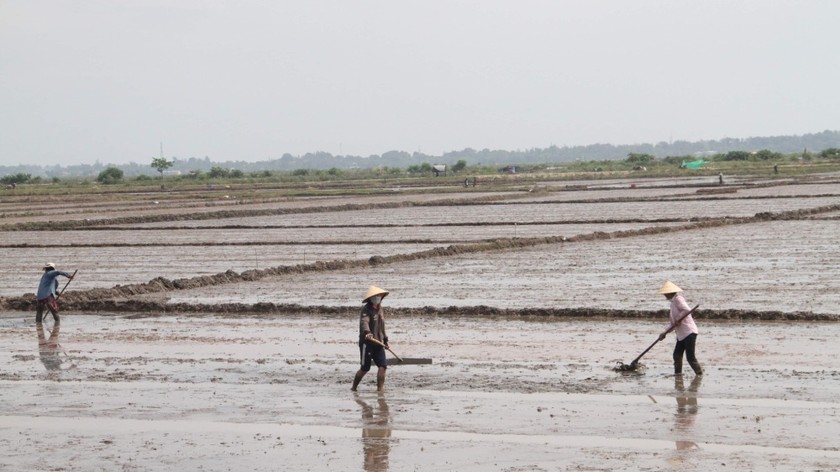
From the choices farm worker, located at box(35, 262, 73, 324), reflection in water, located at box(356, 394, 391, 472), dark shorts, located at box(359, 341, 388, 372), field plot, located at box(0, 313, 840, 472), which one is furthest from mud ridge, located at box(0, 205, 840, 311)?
reflection in water, located at box(356, 394, 391, 472)

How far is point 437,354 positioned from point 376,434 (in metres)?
3.61

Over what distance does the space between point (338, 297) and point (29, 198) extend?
46139mm

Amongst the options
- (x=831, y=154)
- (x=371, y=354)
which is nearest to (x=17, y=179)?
(x=831, y=154)

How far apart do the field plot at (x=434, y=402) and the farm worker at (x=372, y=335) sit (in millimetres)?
225

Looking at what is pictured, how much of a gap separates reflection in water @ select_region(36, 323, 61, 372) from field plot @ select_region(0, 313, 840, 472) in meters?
0.06

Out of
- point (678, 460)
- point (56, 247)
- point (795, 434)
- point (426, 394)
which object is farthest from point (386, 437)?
point (56, 247)

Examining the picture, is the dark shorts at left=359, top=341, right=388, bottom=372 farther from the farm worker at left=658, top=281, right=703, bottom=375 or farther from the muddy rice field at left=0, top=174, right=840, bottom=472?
the farm worker at left=658, top=281, right=703, bottom=375

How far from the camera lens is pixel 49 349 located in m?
14.5

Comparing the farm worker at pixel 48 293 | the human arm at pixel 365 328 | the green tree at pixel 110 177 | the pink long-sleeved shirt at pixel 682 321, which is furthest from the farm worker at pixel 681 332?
the green tree at pixel 110 177

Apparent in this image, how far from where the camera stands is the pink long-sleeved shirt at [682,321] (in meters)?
11.3

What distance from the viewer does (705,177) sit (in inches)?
2511

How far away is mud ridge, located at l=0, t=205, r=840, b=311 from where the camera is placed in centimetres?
1903

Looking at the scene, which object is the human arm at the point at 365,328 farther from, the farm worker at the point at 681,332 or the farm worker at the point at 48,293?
the farm worker at the point at 48,293

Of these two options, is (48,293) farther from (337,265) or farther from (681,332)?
(681,332)
